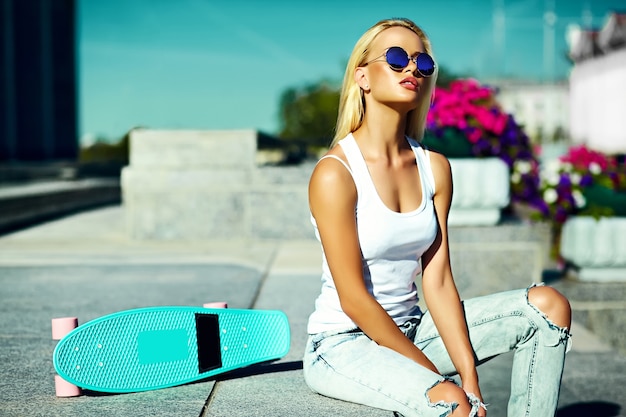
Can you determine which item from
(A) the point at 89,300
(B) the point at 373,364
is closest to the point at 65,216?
(A) the point at 89,300

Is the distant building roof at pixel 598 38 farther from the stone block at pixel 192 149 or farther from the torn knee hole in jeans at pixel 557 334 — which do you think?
the torn knee hole in jeans at pixel 557 334

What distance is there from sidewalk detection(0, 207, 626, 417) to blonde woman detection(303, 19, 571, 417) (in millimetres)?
191

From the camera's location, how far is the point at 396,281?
2658 mm

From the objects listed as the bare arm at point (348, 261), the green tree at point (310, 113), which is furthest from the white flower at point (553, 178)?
the green tree at point (310, 113)

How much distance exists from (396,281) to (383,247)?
0.54 ft

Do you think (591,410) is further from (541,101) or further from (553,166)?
(541,101)

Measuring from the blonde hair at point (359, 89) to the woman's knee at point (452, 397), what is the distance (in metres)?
1.00

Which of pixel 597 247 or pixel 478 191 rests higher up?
pixel 478 191

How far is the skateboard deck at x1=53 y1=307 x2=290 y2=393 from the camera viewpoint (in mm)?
2623

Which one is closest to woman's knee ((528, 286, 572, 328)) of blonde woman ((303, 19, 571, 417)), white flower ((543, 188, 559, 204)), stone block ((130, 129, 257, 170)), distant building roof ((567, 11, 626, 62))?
blonde woman ((303, 19, 571, 417))

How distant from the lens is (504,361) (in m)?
4.78

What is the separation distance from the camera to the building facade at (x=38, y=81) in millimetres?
35500

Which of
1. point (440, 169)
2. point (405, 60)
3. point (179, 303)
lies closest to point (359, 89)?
point (405, 60)

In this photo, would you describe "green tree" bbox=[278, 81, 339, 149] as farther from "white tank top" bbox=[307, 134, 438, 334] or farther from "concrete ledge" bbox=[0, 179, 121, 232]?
"white tank top" bbox=[307, 134, 438, 334]
